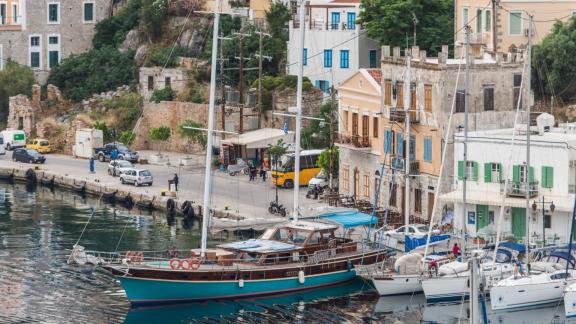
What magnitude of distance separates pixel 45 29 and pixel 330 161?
Answer: 40867mm

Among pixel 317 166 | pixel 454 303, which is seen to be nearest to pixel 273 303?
pixel 454 303

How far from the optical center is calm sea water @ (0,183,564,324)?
68375 millimetres

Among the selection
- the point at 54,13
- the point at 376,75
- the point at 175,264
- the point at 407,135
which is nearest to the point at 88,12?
the point at 54,13

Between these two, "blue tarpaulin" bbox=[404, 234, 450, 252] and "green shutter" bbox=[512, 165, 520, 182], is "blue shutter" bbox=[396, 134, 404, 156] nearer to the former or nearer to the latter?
"green shutter" bbox=[512, 165, 520, 182]

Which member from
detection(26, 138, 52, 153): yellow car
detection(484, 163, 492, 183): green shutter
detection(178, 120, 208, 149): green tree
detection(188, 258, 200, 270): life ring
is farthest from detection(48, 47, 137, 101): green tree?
detection(188, 258, 200, 270): life ring

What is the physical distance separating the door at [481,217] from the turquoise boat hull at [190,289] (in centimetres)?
1120

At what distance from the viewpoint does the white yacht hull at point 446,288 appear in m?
69.4

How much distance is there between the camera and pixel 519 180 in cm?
7756

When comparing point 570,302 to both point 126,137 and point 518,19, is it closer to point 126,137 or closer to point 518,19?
point 518,19

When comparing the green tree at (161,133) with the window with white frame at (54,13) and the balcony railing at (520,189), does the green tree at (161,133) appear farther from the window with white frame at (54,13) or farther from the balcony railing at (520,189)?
the balcony railing at (520,189)

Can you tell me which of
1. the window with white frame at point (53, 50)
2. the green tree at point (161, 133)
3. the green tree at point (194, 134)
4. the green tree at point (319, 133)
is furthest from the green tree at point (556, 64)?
the window with white frame at point (53, 50)

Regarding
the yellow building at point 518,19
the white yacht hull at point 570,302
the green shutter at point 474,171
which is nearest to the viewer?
the white yacht hull at point 570,302

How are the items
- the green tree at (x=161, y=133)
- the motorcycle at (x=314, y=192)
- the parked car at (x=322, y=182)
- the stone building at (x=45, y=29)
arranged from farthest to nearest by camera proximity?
1. the stone building at (x=45, y=29)
2. the green tree at (x=161, y=133)
3. the parked car at (x=322, y=182)
4. the motorcycle at (x=314, y=192)

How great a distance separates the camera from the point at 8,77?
123062 mm
